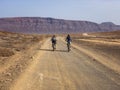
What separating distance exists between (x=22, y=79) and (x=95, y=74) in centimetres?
380

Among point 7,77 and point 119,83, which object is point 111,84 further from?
point 7,77

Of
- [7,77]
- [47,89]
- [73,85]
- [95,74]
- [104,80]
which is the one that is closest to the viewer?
[47,89]

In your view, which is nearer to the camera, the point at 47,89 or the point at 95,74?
the point at 47,89

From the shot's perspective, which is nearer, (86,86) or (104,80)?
(86,86)

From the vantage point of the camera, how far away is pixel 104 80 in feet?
48.1

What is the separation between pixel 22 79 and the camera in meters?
14.8

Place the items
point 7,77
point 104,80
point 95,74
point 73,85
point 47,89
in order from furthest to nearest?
1. point 95,74
2. point 7,77
3. point 104,80
4. point 73,85
5. point 47,89

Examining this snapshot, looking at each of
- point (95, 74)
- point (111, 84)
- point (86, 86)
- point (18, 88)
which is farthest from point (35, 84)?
point (95, 74)

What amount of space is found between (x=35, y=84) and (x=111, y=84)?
9.65 ft

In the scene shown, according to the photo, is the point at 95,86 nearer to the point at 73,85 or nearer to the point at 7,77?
the point at 73,85

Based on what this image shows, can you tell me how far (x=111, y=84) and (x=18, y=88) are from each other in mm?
3641

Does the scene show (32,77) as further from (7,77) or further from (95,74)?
(95,74)

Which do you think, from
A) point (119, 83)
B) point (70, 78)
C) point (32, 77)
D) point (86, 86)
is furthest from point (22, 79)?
point (119, 83)

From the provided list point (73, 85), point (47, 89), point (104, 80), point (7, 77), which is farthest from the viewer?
point (7, 77)
